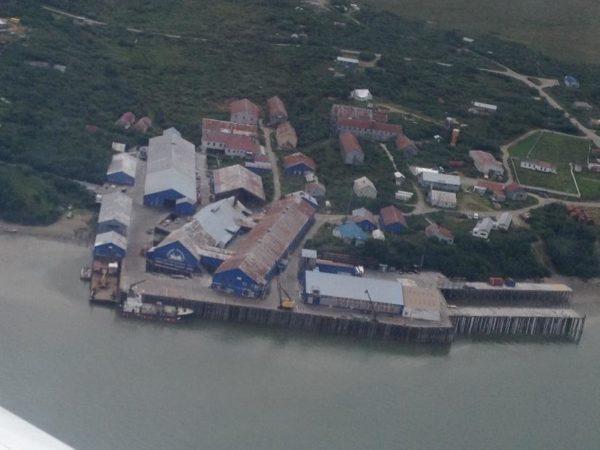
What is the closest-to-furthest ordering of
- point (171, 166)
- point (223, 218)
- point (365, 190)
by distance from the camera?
point (223, 218) < point (171, 166) < point (365, 190)

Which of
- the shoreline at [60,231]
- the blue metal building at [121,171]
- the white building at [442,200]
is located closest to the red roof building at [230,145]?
the blue metal building at [121,171]

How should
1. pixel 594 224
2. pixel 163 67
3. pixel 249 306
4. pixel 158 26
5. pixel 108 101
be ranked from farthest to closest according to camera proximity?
1. pixel 158 26
2. pixel 163 67
3. pixel 108 101
4. pixel 594 224
5. pixel 249 306

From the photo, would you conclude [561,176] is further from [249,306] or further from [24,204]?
[24,204]

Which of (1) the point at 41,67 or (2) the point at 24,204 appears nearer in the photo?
(2) the point at 24,204

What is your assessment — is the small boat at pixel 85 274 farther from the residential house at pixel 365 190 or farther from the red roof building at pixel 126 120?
the residential house at pixel 365 190

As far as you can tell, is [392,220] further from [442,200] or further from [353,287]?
[353,287]

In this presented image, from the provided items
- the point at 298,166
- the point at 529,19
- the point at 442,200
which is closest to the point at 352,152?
the point at 298,166

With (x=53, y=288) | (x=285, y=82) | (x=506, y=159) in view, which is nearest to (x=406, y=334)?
(x=53, y=288)
